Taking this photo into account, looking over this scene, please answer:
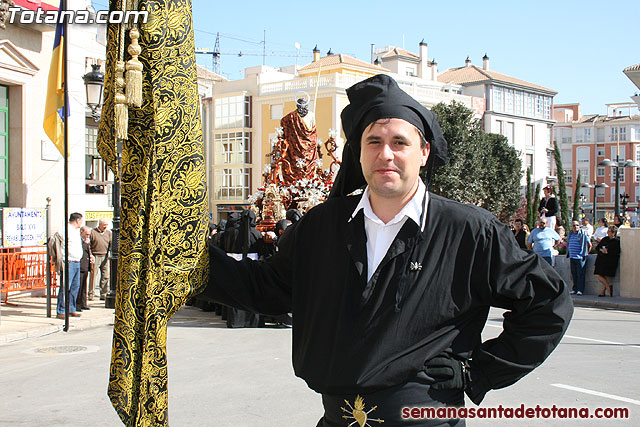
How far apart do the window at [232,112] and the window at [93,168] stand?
80.8 feet

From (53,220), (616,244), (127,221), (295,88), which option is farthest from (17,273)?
(295,88)

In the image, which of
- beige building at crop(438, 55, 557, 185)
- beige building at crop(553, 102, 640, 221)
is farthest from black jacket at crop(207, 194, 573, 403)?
beige building at crop(553, 102, 640, 221)

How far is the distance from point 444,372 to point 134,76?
1.51 metres

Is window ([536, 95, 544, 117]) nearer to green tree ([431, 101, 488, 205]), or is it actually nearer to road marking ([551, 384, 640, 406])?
green tree ([431, 101, 488, 205])

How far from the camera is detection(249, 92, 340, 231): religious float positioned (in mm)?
14078

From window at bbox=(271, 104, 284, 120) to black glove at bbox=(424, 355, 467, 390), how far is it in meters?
45.9

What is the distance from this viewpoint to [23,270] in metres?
12.4

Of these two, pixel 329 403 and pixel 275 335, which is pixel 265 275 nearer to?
pixel 329 403

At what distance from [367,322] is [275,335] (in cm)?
819

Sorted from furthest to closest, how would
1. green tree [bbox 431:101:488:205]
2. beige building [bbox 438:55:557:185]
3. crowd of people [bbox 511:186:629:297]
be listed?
beige building [bbox 438:55:557:185], green tree [bbox 431:101:488:205], crowd of people [bbox 511:186:629:297]

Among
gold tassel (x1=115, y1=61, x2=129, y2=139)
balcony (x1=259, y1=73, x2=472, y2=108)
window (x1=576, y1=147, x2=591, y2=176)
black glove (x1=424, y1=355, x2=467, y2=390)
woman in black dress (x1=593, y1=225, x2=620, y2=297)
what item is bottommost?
woman in black dress (x1=593, y1=225, x2=620, y2=297)

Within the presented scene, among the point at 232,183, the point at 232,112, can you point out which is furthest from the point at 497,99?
the point at 232,183

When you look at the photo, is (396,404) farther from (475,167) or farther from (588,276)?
(475,167)

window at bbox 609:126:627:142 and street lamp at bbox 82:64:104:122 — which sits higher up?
window at bbox 609:126:627:142
